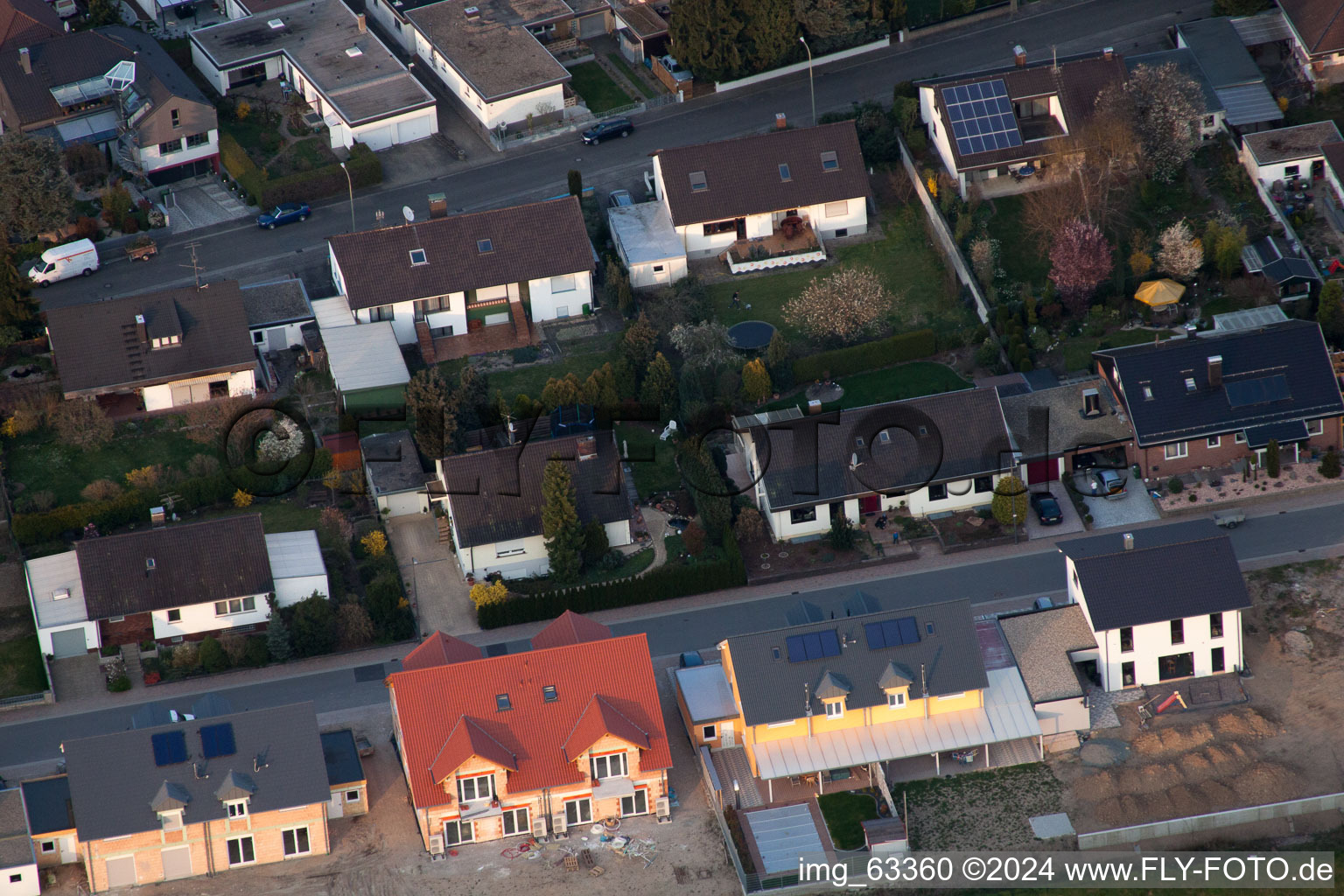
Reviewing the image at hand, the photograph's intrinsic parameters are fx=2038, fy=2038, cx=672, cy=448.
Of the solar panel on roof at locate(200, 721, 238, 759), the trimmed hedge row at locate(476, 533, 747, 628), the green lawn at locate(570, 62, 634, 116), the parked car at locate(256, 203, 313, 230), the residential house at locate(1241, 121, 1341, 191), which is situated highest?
the green lawn at locate(570, 62, 634, 116)

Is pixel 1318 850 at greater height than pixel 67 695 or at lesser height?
lesser

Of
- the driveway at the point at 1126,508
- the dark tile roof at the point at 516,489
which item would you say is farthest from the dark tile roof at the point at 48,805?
the driveway at the point at 1126,508

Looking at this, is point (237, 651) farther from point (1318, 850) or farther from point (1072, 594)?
→ point (1318, 850)

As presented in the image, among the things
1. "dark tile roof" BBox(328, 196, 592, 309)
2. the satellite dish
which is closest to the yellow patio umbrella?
"dark tile roof" BBox(328, 196, 592, 309)

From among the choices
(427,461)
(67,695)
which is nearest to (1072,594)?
(427,461)

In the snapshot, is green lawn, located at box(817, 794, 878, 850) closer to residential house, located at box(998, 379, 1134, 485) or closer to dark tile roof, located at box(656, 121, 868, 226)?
residential house, located at box(998, 379, 1134, 485)

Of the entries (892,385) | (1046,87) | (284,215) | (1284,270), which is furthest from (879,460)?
(284,215)

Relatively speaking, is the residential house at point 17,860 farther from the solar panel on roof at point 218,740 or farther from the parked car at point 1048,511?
the parked car at point 1048,511
